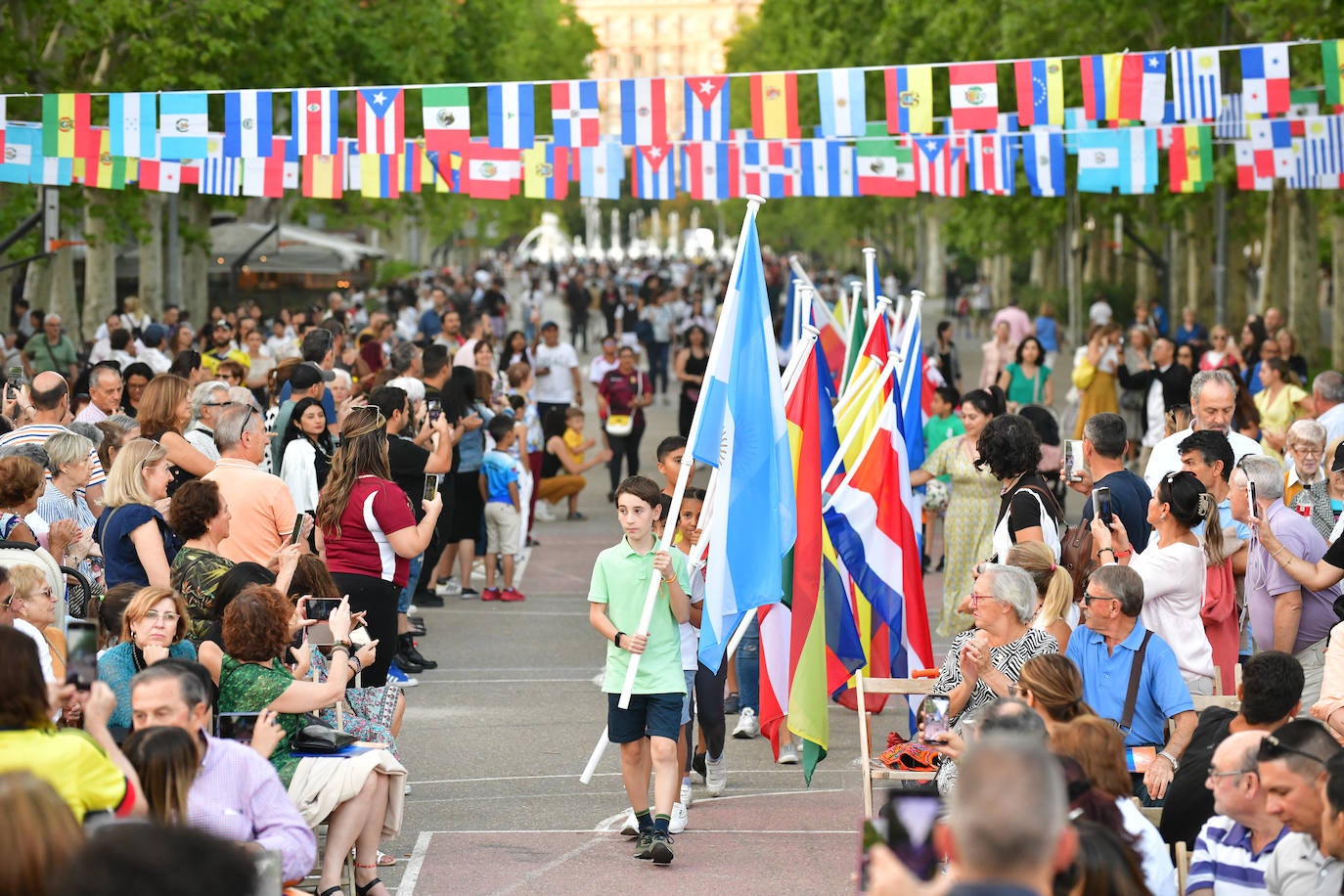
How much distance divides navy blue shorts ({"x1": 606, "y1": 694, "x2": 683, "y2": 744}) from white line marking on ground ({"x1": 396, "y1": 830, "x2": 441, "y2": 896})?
3.24ft

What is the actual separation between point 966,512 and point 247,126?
7908mm

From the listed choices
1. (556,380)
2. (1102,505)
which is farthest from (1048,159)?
(1102,505)

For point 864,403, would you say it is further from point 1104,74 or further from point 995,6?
point 995,6

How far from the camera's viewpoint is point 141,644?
6871mm

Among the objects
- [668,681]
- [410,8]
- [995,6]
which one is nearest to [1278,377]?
[668,681]

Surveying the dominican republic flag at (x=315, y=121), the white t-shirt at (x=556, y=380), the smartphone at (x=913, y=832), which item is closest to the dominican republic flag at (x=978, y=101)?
the white t-shirt at (x=556, y=380)

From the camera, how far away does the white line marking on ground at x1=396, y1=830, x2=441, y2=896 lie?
7601 mm

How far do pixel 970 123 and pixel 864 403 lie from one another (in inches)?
250

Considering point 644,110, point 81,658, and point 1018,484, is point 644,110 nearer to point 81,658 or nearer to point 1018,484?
point 1018,484

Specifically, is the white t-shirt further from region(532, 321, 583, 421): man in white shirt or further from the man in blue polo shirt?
the man in blue polo shirt

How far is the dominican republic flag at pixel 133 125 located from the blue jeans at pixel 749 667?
836cm

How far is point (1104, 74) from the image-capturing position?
51.5 feet

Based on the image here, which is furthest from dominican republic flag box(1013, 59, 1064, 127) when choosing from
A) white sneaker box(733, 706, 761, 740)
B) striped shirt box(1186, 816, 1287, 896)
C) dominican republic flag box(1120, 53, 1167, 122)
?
striped shirt box(1186, 816, 1287, 896)

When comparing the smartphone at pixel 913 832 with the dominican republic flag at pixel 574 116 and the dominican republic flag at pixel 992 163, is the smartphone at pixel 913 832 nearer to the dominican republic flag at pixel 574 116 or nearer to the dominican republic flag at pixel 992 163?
the dominican republic flag at pixel 574 116
